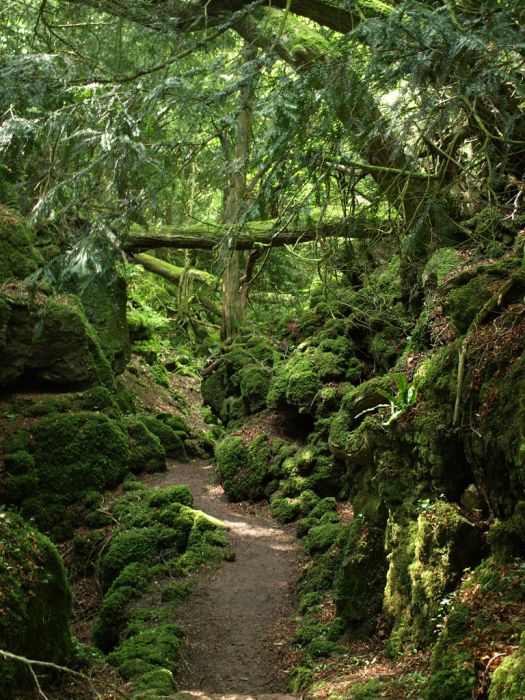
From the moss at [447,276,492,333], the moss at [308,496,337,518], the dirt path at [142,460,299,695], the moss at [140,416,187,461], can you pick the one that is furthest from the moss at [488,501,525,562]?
the moss at [140,416,187,461]

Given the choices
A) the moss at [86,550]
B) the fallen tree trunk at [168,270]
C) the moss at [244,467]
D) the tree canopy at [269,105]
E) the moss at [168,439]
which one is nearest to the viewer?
the tree canopy at [269,105]

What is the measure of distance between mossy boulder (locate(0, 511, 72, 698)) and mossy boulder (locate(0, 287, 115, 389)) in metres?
6.58

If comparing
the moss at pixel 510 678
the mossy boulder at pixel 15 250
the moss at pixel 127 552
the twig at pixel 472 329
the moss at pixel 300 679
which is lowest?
the moss at pixel 300 679

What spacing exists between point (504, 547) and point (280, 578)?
4.85m

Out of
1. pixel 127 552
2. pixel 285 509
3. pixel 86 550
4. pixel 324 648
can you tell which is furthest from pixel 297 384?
pixel 324 648

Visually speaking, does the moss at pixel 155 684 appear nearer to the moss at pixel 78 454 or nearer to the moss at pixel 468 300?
the moss at pixel 468 300

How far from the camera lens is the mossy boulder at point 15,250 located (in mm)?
12266

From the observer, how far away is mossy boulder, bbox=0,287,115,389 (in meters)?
11.4

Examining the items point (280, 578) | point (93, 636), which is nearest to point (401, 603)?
point (280, 578)

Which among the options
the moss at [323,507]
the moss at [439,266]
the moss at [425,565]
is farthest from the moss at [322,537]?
the moss at [439,266]

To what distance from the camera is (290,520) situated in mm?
10953

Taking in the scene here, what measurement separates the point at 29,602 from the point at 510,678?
316 cm

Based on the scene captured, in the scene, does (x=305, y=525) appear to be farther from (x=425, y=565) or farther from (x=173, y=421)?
(x=173, y=421)

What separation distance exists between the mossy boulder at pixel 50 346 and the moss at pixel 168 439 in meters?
1.53
